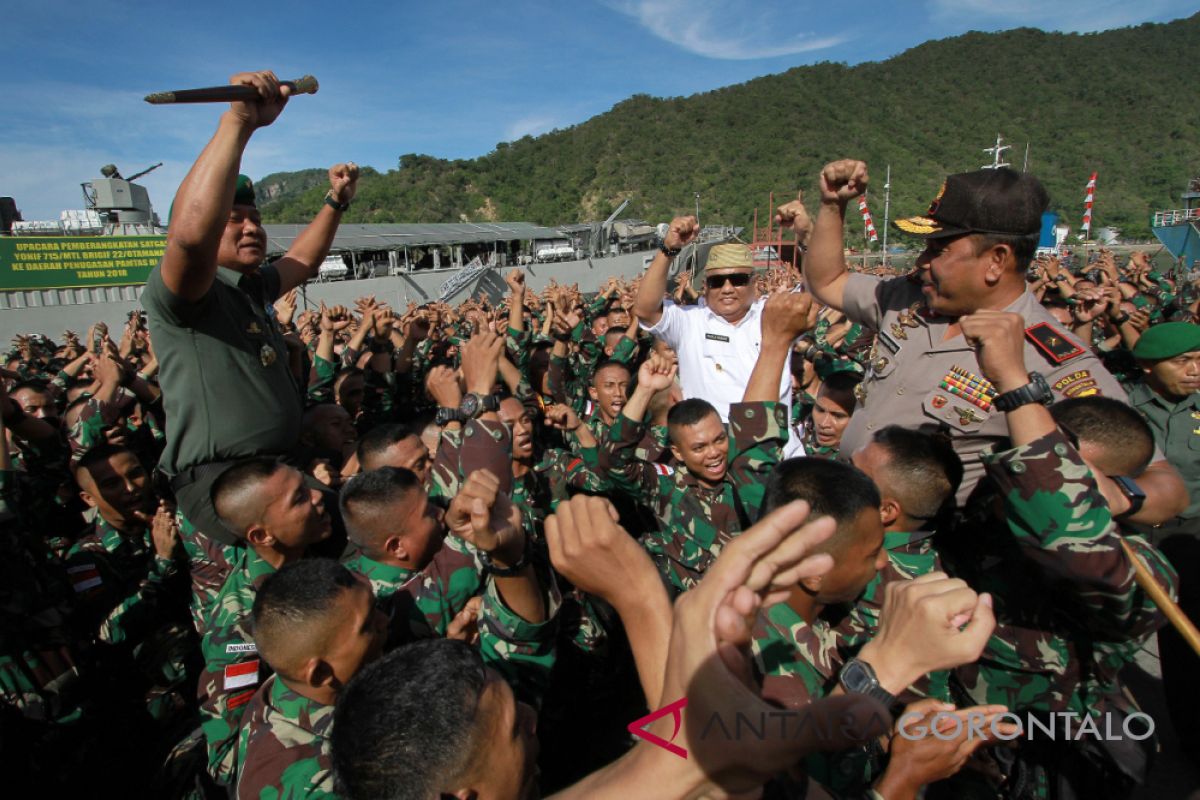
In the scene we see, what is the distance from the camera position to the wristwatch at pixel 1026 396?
1.43 metres

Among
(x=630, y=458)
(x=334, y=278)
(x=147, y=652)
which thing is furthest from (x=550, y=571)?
(x=334, y=278)

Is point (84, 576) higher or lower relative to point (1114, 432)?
lower

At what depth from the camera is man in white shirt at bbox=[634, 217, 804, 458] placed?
3.56 metres

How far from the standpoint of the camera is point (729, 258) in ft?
11.9

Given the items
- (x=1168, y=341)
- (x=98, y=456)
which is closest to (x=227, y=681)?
(x=98, y=456)

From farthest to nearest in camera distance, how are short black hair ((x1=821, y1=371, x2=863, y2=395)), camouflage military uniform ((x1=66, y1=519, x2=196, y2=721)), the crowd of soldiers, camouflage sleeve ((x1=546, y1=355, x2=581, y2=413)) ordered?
camouflage sleeve ((x1=546, y1=355, x2=581, y2=413)) < short black hair ((x1=821, y1=371, x2=863, y2=395)) < camouflage military uniform ((x1=66, y1=519, x2=196, y2=721)) < the crowd of soldiers

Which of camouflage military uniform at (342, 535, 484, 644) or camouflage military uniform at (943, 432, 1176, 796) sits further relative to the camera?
camouflage military uniform at (342, 535, 484, 644)

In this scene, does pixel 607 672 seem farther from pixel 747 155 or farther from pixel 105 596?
pixel 747 155

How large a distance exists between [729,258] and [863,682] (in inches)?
109

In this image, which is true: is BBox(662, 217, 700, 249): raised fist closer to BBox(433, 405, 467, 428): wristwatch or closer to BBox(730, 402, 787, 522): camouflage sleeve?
BBox(730, 402, 787, 522): camouflage sleeve

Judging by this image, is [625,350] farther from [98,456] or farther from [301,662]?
[301,662]

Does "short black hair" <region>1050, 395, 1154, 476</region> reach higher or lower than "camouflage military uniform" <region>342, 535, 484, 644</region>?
higher

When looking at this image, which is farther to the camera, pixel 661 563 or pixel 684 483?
pixel 684 483

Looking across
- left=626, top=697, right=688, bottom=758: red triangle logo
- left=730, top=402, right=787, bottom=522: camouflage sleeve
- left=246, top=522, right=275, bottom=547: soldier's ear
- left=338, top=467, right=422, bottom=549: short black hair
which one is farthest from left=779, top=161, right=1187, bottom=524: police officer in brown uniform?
left=246, top=522, right=275, bottom=547: soldier's ear
